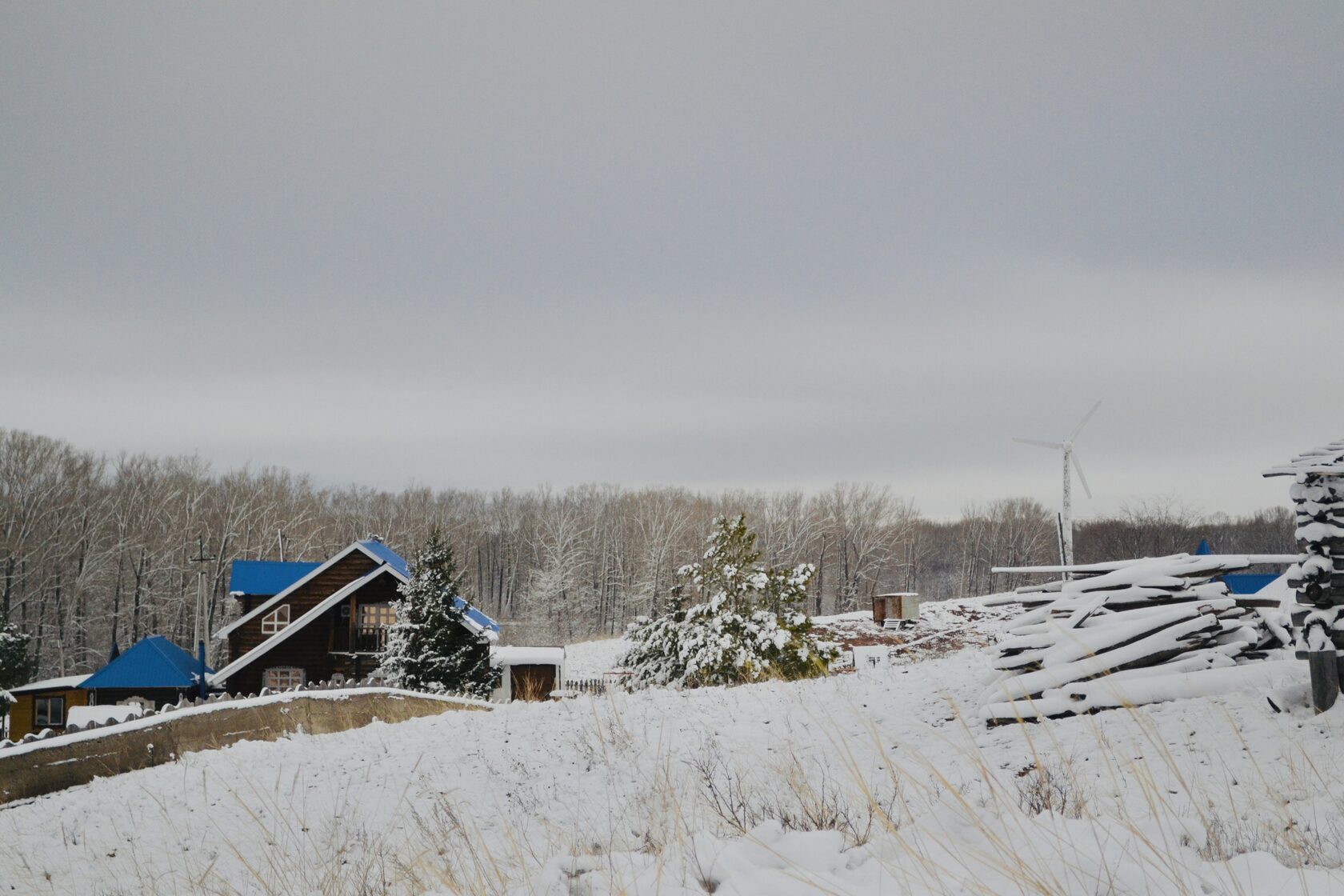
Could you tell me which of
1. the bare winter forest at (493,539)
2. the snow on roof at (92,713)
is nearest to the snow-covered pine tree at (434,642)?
the snow on roof at (92,713)

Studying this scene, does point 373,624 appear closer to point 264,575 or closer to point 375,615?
point 375,615

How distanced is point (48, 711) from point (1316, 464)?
39572mm

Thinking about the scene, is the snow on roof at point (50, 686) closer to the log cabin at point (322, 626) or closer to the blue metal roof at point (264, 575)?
the log cabin at point (322, 626)

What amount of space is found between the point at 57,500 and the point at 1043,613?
49.5 m

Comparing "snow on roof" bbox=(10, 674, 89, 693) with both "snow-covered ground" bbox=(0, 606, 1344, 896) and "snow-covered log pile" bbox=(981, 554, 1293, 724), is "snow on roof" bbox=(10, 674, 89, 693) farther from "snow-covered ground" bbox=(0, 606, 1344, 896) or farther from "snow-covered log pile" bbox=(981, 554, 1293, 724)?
"snow-covered log pile" bbox=(981, 554, 1293, 724)

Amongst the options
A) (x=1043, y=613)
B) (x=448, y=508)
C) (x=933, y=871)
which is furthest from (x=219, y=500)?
(x=933, y=871)

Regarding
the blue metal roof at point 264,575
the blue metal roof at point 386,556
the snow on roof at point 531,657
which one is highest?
the blue metal roof at point 386,556

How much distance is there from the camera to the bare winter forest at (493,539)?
45031 millimetres

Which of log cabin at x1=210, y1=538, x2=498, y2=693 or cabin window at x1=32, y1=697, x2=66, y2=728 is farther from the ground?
log cabin at x1=210, y1=538, x2=498, y2=693

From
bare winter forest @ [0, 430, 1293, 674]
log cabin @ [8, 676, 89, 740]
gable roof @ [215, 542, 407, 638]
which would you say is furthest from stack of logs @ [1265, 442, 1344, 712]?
bare winter forest @ [0, 430, 1293, 674]

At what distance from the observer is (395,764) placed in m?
10.2

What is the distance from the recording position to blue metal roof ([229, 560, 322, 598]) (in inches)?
1272

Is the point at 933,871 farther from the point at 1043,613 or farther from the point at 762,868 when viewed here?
the point at 1043,613

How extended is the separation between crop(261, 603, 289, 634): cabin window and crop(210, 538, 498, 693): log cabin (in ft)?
0.09
